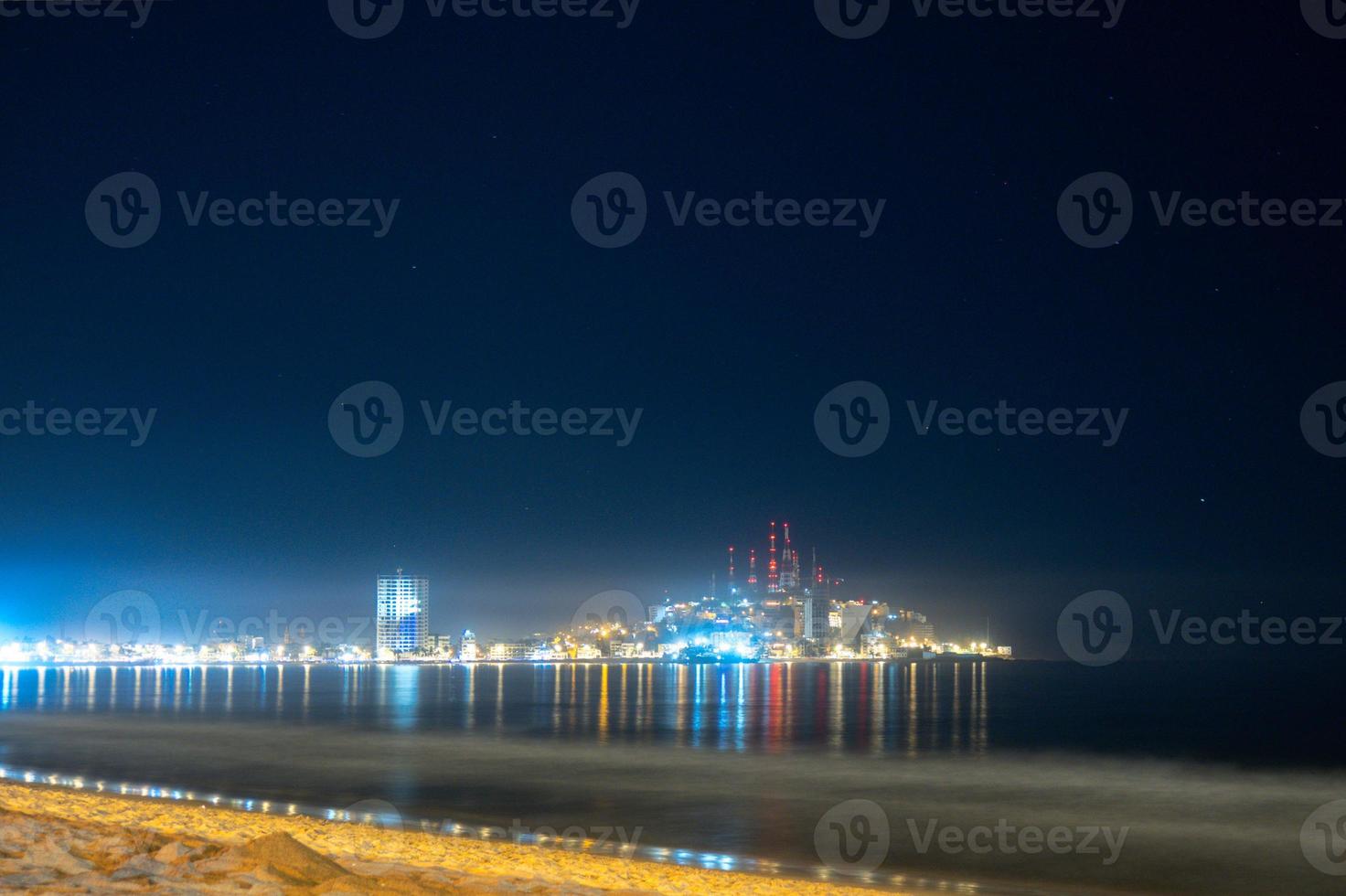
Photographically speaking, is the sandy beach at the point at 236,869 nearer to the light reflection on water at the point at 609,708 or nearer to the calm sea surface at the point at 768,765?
the calm sea surface at the point at 768,765

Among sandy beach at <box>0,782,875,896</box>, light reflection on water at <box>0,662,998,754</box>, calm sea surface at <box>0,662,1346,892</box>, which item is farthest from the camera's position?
light reflection on water at <box>0,662,998,754</box>

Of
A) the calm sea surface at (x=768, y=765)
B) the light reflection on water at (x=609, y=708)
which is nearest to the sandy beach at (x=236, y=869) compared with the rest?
the calm sea surface at (x=768, y=765)

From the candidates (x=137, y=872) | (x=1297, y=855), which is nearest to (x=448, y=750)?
(x=1297, y=855)

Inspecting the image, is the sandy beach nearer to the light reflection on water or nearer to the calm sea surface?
the calm sea surface

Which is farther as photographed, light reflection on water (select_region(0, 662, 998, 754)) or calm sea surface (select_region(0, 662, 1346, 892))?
light reflection on water (select_region(0, 662, 998, 754))

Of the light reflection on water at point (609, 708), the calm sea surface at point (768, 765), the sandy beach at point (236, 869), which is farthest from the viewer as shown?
the light reflection on water at point (609, 708)

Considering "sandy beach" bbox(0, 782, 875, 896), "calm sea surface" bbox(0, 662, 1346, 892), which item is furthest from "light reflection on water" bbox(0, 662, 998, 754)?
"sandy beach" bbox(0, 782, 875, 896)

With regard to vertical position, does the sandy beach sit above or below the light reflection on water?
above

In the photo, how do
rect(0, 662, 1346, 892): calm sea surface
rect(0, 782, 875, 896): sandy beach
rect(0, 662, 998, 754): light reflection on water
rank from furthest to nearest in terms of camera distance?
rect(0, 662, 998, 754): light reflection on water < rect(0, 662, 1346, 892): calm sea surface < rect(0, 782, 875, 896): sandy beach

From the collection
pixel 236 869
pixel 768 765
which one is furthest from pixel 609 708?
pixel 236 869
